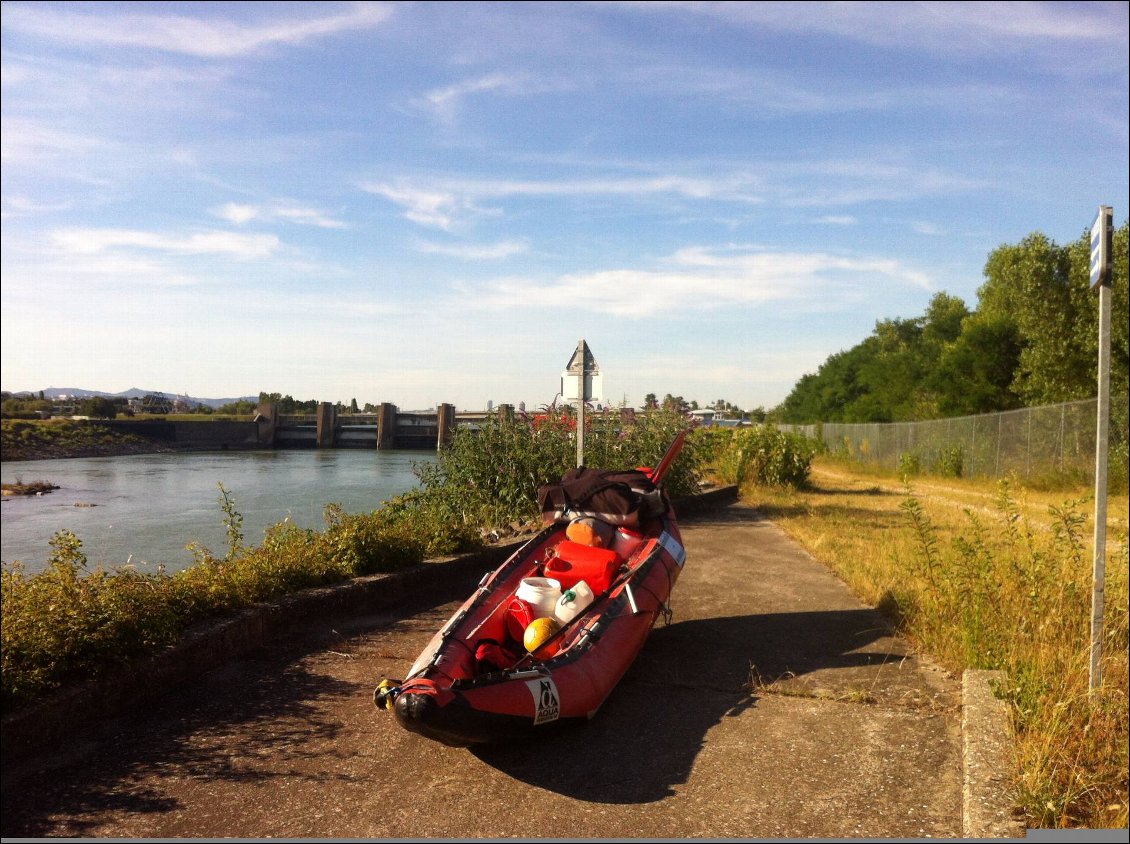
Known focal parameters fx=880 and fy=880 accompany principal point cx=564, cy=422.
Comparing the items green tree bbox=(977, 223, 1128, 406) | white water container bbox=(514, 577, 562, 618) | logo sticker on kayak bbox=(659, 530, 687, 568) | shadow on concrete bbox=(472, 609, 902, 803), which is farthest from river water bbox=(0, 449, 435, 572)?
green tree bbox=(977, 223, 1128, 406)

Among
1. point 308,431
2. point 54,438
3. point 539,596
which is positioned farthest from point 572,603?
point 308,431

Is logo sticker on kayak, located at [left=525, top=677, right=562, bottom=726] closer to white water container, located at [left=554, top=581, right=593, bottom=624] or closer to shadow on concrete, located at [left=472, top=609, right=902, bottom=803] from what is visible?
shadow on concrete, located at [left=472, top=609, right=902, bottom=803]

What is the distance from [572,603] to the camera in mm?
5992

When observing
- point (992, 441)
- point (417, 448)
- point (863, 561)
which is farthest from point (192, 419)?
point (863, 561)

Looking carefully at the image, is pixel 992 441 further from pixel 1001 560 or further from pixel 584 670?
pixel 584 670

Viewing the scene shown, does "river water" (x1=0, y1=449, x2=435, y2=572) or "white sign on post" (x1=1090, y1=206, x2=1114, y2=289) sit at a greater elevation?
"white sign on post" (x1=1090, y1=206, x2=1114, y2=289)

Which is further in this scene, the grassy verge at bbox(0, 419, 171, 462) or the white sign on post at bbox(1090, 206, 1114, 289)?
the grassy verge at bbox(0, 419, 171, 462)

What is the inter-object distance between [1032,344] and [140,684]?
35.4 m

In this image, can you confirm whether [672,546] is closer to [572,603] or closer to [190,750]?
[572,603]

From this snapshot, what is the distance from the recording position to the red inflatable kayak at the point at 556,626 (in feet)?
14.5

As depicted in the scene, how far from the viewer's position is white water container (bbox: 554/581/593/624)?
594 cm

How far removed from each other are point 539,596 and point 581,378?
18.2 feet

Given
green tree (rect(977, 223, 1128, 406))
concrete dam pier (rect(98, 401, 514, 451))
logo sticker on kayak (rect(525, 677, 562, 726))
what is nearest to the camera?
logo sticker on kayak (rect(525, 677, 562, 726))

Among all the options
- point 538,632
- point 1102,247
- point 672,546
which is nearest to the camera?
point 1102,247
